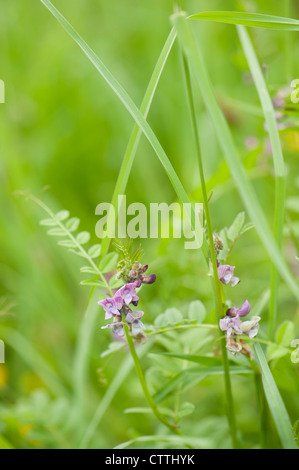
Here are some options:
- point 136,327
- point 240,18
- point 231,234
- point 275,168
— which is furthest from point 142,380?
point 240,18

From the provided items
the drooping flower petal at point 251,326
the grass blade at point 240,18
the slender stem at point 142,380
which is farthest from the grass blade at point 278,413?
the grass blade at point 240,18

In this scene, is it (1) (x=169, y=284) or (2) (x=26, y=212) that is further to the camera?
(2) (x=26, y=212)

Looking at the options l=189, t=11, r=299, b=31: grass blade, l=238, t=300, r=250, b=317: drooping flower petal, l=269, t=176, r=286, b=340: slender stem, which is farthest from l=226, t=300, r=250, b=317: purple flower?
l=189, t=11, r=299, b=31: grass blade

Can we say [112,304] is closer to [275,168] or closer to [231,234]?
[231,234]

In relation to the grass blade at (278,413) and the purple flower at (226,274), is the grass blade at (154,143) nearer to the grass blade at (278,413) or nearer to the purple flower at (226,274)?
the purple flower at (226,274)

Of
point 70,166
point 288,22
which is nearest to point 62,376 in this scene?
point 70,166

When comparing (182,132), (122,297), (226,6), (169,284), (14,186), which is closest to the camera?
(122,297)
